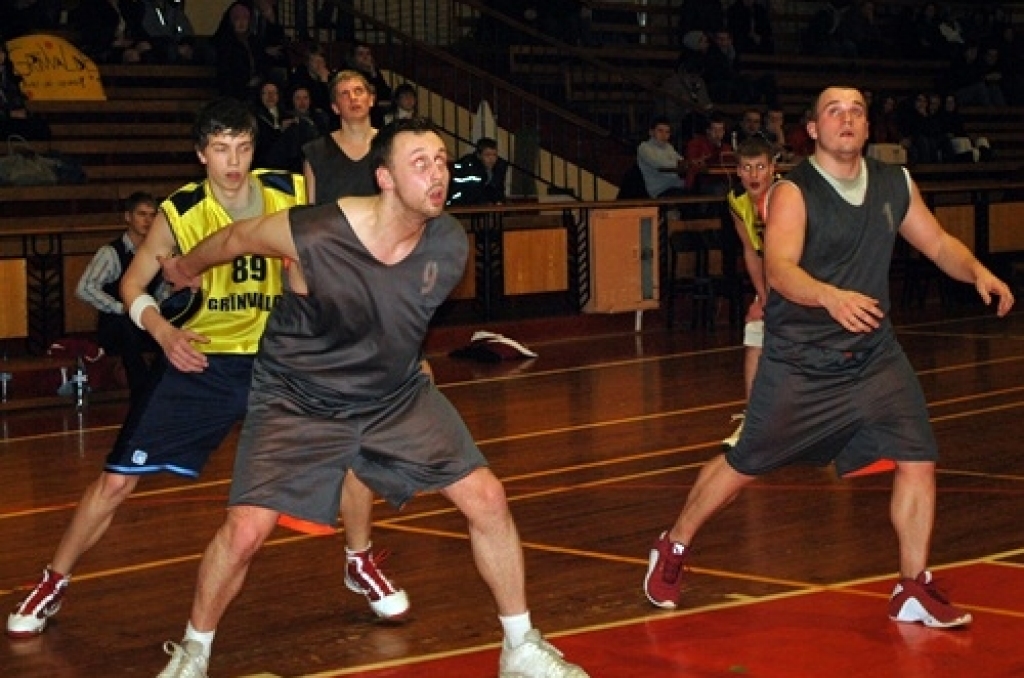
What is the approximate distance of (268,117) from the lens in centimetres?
1795

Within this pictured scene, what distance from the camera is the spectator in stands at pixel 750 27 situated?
26109 millimetres

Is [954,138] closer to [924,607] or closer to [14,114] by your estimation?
[14,114]

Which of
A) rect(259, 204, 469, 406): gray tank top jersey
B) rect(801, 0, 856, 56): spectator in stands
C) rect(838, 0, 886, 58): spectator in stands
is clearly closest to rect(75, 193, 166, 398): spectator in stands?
rect(259, 204, 469, 406): gray tank top jersey

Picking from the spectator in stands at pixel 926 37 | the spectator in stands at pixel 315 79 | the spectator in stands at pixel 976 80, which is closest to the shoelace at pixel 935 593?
the spectator in stands at pixel 315 79

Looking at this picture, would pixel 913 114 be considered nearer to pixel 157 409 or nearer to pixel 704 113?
pixel 704 113

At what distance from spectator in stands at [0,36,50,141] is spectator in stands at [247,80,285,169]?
1923 mm

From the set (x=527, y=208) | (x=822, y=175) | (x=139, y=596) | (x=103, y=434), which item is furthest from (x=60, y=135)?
(x=822, y=175)

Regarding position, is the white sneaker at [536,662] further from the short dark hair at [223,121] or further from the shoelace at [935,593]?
the short dark hair at [223,121]

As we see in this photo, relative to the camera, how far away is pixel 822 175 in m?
6.90

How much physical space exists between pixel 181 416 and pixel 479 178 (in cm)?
1167

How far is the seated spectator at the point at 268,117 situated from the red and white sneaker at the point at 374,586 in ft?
33.0

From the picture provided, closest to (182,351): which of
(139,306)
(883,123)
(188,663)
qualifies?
(139,306)

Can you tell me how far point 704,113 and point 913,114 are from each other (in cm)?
385

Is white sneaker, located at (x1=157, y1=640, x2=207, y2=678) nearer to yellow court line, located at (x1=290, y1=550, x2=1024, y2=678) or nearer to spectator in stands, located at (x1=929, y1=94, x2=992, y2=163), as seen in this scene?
yellow court line, located at (x1=290, y1=550, x2=1024, y2=678)
